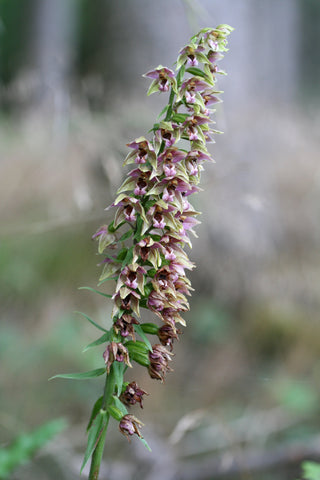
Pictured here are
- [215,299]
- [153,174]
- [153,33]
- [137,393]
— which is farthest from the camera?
[153,33]

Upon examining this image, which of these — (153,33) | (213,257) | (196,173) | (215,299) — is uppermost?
(153,33)

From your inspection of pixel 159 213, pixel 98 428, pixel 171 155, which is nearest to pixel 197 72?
pixel 171 155

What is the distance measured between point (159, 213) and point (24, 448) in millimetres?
1500

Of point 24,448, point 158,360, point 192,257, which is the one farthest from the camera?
point 192,257

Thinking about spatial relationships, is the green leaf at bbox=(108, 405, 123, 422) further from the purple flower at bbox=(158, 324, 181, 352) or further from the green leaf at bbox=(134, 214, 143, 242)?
the green leaf at bbox=(134, 214, 143, 242)

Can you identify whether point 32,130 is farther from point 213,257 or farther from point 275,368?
point 275,368

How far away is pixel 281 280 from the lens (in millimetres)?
5418

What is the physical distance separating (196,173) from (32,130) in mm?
5815

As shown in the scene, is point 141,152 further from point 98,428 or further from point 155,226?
point 98,428

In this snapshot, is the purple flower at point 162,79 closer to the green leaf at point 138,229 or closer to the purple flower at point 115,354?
the green leaf at point 138,229

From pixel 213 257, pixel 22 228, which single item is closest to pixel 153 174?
pixel 22 228

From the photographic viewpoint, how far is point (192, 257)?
17.4ft

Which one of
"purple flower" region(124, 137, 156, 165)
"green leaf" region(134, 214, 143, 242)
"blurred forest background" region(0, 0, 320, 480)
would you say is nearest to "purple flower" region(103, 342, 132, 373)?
"green leaf" region(134, 214, 143, 242)

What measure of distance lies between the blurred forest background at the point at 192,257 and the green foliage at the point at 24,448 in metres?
0.82
